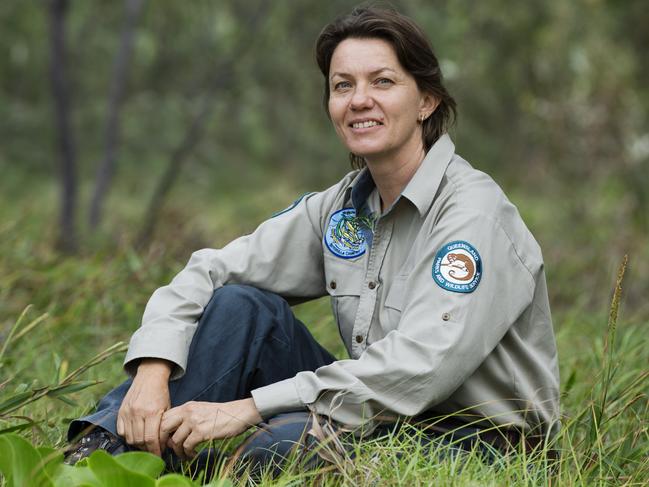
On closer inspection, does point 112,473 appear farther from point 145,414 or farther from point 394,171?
point 394,171

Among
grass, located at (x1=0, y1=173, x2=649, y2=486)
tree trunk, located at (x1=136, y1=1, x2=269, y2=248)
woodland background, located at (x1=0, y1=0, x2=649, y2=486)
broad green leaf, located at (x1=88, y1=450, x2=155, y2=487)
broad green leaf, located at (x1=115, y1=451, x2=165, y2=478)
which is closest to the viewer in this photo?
broad green leaf, located at (x1=88, y1=450, x2=155, y2=487)

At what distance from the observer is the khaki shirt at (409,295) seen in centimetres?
215

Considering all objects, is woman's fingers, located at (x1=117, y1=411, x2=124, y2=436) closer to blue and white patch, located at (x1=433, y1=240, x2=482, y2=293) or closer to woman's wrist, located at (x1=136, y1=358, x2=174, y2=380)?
woman's wrist, located at (x1=136, y1=358, x2=174, y2=380)

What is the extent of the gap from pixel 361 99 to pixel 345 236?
361 millimetres

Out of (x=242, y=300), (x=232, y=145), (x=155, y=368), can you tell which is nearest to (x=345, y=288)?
(x=242, y=300)

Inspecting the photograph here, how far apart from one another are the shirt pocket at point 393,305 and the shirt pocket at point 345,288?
12cm

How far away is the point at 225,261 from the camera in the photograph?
2.68 metres

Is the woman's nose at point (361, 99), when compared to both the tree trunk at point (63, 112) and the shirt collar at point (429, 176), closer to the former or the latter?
the shirt collar at point (429, 176)

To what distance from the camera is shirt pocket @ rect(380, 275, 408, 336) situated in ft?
7.79

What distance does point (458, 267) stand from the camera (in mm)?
2189

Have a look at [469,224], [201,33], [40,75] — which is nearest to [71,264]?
[469,224]

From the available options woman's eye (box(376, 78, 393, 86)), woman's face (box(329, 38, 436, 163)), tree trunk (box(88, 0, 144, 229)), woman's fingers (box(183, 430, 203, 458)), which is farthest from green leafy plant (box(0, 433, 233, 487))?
tree trunk (box(88, 0, 144, 229))

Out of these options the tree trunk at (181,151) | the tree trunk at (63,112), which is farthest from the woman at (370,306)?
the tree trunk at (63,112)

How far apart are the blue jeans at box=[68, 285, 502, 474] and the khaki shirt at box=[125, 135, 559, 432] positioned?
49 millimetres
